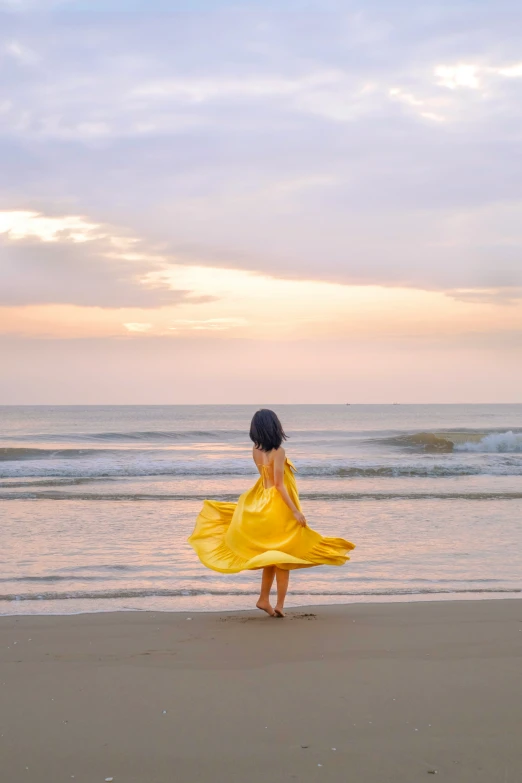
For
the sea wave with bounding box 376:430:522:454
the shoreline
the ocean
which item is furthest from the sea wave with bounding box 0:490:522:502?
the sea wave with bounding box 376:430:522:454

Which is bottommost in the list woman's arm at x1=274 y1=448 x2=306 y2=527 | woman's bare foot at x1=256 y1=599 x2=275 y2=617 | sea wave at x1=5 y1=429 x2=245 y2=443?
sea wave at x1=5 y1=429 x2=245 y2=443

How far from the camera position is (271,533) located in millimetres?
6039

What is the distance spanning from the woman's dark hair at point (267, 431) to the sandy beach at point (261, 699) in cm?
146

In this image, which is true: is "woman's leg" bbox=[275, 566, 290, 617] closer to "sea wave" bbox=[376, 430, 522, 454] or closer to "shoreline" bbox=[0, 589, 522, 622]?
"shoreline" bbox=[0, 589, 522, 622]

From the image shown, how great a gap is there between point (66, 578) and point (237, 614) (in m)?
2.23

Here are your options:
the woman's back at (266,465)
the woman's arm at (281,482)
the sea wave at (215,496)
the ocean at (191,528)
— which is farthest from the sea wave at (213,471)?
the woman's arm at (281,482)

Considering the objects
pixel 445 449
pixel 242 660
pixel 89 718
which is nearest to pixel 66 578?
pixel 242 660

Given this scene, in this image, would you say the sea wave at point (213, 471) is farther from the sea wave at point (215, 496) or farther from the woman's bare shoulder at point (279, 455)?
the woman's bare shoulder at point (279, 455)

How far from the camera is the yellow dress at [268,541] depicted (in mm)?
5988

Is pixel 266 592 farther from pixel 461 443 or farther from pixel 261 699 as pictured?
pixel 461 443

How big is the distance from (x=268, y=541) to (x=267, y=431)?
931 mm

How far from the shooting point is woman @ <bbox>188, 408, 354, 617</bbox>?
600cm

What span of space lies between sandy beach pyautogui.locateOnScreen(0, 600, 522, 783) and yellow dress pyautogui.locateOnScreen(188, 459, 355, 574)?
0.52 meters

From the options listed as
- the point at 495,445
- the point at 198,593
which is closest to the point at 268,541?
the point at 198,593
